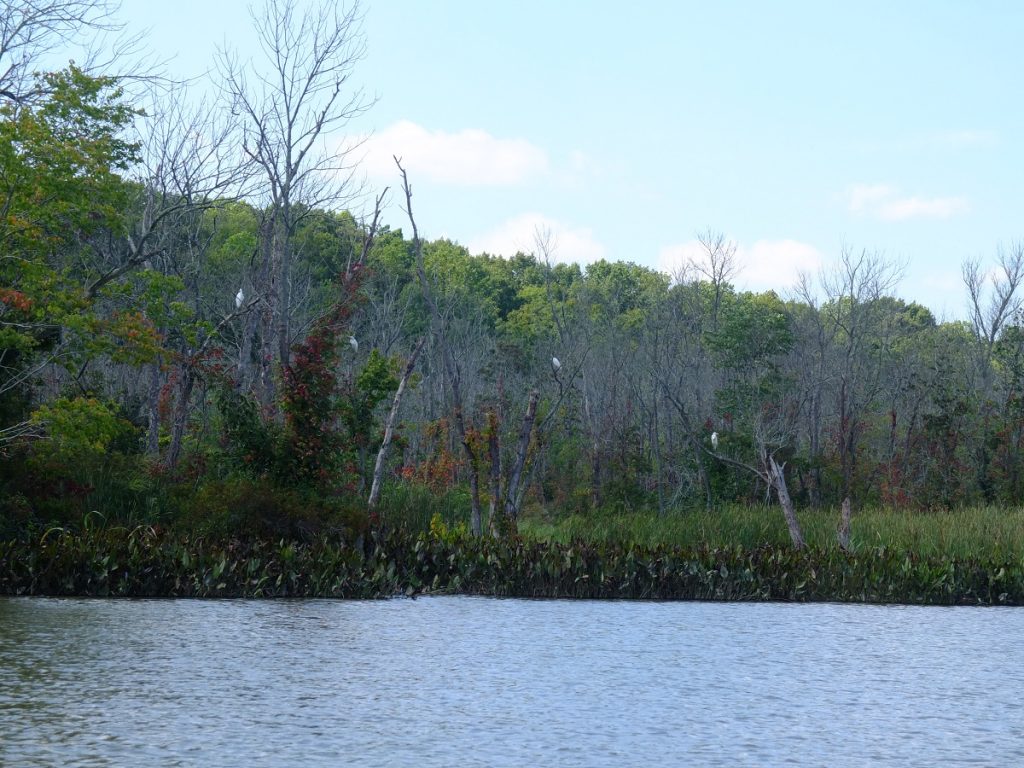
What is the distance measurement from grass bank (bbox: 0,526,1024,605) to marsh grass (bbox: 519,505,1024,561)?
136cm

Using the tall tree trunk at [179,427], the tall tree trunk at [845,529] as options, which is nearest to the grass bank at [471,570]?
the tall tree trunk at [845,529]

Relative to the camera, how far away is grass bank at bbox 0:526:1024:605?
15.4 m

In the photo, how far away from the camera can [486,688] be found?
9398mm

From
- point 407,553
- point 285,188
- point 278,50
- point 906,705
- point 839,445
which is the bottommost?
point 906,705

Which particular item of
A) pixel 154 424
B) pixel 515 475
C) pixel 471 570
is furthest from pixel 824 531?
pixel 154 424

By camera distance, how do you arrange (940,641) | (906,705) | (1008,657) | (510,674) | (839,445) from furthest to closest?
(839,445)
(940,641)
(1008,657)
(510,674)
(906,705)

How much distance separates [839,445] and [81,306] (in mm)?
20343

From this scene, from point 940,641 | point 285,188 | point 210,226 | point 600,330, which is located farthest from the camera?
point 600,330

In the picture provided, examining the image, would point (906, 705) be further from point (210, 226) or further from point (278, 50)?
point (210, 226)

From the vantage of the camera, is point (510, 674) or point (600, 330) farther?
point (600, 330)

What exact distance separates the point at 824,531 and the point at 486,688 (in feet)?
45.4

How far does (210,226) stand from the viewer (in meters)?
48.6

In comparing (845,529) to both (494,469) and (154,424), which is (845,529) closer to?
(494,469)

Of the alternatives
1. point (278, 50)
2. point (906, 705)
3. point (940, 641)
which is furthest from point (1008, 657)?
point (278, 50)
